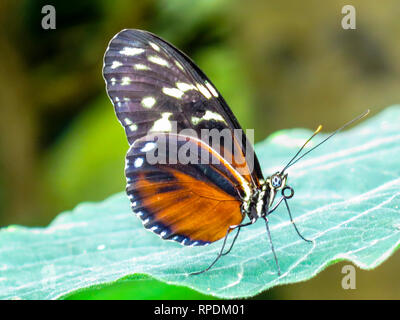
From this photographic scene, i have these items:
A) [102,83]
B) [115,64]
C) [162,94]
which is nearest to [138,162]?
[162,94]

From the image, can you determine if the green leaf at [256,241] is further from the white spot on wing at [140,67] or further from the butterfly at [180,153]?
the white spot on wing at [140,67]

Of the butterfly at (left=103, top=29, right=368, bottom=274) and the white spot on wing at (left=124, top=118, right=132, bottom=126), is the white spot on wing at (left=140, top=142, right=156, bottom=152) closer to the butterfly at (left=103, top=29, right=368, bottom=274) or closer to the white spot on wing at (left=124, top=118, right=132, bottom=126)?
the butterfly at (left=103, top=29, right=368, bottom=274)

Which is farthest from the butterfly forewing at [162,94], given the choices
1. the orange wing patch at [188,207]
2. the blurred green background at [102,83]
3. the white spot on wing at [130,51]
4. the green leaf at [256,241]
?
the blurred green background at [102,83]

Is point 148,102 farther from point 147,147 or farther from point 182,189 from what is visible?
point 182,189

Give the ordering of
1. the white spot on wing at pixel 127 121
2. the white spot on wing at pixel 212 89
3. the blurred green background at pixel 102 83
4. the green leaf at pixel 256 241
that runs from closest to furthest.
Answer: the green leaf at pixel 256 241 < the white spot on wing at pixel 212 89 < the white spot on wing at pixel 127 121 < the blurred green background at pixel 102 83

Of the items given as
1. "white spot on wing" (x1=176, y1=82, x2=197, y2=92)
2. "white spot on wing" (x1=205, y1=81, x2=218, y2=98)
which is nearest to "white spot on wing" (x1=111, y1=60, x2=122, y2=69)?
"white spot on wing" (x1=176, y1=82, x2=197, y2=92)

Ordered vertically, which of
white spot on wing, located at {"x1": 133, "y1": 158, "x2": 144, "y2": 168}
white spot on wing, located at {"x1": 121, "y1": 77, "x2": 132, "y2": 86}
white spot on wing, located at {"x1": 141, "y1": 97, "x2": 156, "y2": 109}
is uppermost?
white spot on wing, located at {"x1": 121, "y1": 77, "x2": 132, "y2": 86}
